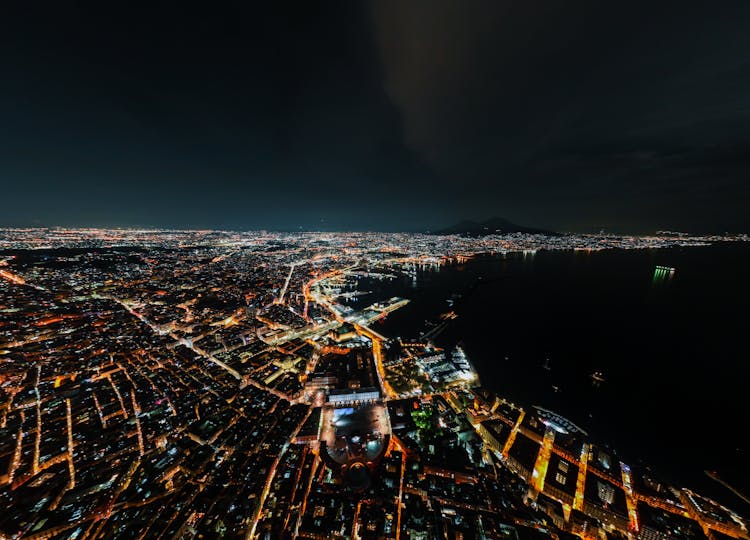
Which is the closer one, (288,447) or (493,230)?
(288,447)

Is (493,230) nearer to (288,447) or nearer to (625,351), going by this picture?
(625,351)

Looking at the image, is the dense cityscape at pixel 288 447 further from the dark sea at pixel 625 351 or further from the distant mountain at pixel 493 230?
the distant mountain at pixel 493 230

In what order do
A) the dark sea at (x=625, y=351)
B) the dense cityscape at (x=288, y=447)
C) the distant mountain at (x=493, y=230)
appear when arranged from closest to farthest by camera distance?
the dense cityscape at (x=288, y=447) < the dark sea at (x=625, y=351) < the distant mountain at (x=493, y=230)

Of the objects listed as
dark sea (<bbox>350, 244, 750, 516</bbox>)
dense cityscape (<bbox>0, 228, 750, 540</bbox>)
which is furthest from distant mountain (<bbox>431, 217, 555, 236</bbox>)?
dense cityscape (<bbox>0, 228, 750, 540</bbox>)

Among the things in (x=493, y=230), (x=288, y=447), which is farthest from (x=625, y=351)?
(x=493, y=230)

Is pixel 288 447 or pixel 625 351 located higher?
pixel 625 351

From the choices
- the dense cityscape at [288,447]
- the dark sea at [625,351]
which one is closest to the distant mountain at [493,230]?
the dark sea at [625,351]

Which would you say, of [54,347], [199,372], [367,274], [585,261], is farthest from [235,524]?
[585,261]
